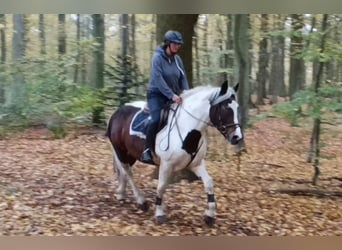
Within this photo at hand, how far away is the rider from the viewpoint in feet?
12.8

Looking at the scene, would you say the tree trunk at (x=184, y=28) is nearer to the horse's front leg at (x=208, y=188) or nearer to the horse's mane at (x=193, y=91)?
the horse's mane at (x=193, y=91)

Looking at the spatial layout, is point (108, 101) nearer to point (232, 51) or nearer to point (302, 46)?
point (232, 51)

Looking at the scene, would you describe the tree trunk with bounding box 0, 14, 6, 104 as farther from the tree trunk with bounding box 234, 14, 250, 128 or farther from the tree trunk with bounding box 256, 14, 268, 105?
A: the tree trunk with bounding box 256, 14, 268, 105

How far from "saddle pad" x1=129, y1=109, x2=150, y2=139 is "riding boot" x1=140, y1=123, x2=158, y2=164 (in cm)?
5

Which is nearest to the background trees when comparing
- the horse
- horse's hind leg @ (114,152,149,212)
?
the horse

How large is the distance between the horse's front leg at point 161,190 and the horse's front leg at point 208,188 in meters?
0.20

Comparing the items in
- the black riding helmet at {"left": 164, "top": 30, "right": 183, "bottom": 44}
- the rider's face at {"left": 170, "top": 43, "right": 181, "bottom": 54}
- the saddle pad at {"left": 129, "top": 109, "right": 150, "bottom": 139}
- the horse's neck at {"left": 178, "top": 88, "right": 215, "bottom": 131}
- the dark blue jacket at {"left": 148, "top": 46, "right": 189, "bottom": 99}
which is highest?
the black riding helmet at {"left": 164, "top": 30, "right": 183, "bottom": 44}

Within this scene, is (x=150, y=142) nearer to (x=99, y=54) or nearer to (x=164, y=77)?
(x=164, y=77)

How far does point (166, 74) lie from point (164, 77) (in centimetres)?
3

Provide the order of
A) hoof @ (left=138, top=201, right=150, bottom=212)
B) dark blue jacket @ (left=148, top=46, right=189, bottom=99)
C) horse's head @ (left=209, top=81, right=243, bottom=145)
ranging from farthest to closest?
hoof @ (left=138, top=201, right=150, bottom=212) → dark blue jacket @ (left=148, top=46, right=189, bottom=99) → horse's head @ (left=209, top=81, right=243, bottom=145)

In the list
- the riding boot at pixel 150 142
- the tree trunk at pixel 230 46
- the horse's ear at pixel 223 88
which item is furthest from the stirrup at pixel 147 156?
the tree trunk at pixel 230 46

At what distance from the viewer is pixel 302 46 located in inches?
156

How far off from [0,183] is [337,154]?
7.93ft

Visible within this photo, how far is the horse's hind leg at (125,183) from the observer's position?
3998 mm
